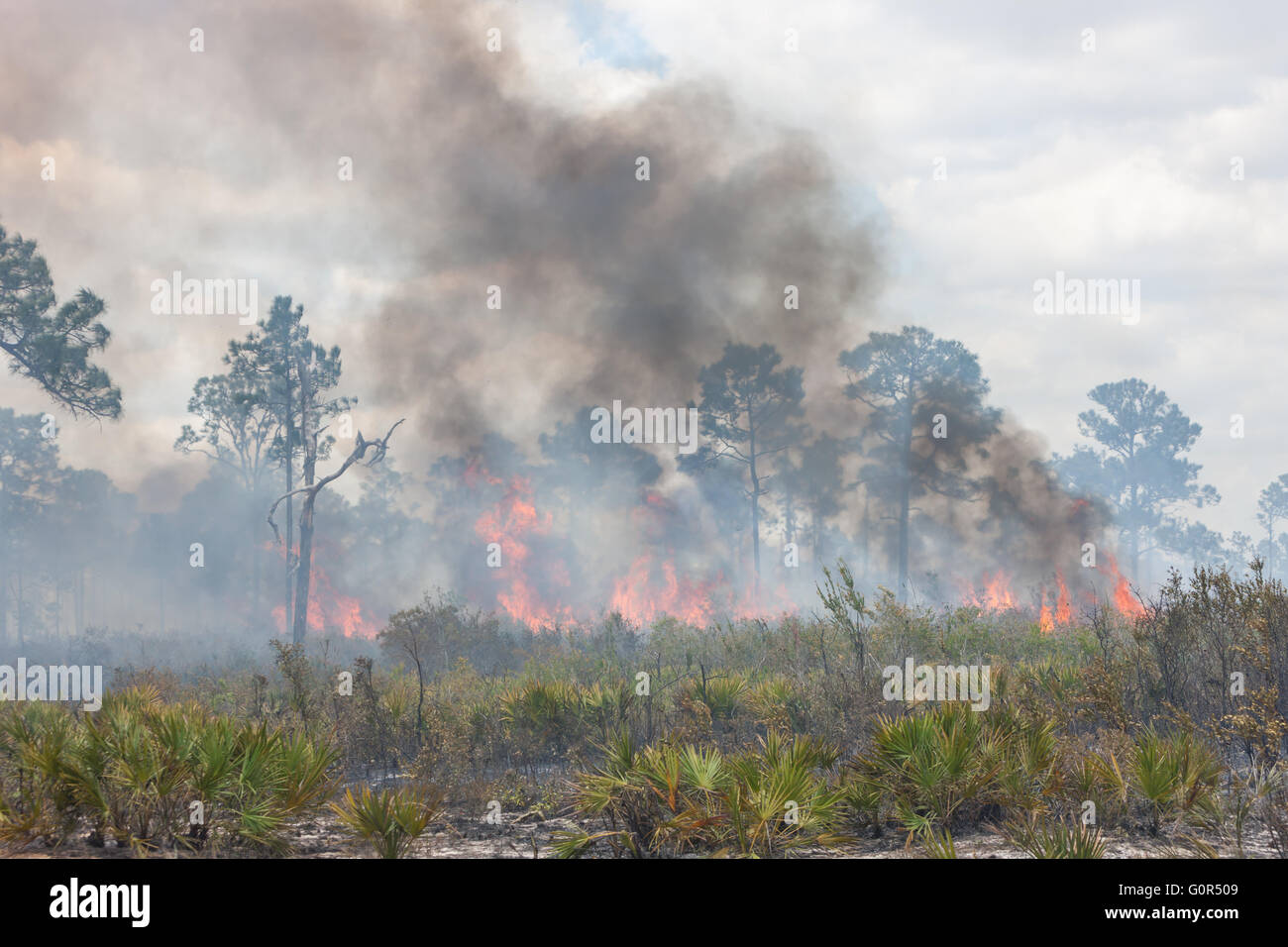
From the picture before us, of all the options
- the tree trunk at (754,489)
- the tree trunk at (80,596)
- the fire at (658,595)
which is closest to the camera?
the fire at (658,595)

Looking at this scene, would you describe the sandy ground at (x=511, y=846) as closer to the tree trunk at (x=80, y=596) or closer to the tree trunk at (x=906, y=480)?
the tree trunk at (x=906, y=480)

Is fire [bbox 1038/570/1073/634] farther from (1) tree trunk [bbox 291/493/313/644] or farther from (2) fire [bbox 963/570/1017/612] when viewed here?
(1) tree trunk [bbox 291/493/313/644]

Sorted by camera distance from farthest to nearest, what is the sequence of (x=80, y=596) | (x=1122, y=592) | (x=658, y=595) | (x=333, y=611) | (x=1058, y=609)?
(x=80, y=596), (x=333, y=611), (x=658, y=595), (x=1122, y=592), (x=1058, y=609)

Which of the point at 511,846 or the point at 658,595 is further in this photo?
the point at 658,595

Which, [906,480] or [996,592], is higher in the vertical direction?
[906,480]

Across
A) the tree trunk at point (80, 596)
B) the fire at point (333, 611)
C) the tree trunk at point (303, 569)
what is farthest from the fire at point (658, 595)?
the tree trunk at point (80, 596)

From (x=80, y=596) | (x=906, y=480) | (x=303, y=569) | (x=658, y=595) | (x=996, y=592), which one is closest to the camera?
(x=303, y=569)

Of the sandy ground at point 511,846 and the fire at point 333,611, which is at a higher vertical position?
the fire at point 333,611

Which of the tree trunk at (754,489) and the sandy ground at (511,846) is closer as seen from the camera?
the sandy ground at (511,846)

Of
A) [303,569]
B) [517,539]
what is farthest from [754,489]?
[303,569]

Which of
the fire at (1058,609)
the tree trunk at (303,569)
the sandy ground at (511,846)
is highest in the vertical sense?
the tree trunk at (303,569)

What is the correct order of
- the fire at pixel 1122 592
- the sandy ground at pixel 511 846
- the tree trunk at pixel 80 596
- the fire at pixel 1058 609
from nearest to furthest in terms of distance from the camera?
the sandy ground at pixel 511 846 → the fire at pixel 1058 609 → the fire at pixel 1122 592 → the tree trunk at pixel 80 596

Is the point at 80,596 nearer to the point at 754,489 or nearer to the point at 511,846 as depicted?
the point at 754,489

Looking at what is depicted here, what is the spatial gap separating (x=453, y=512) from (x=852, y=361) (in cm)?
2370
